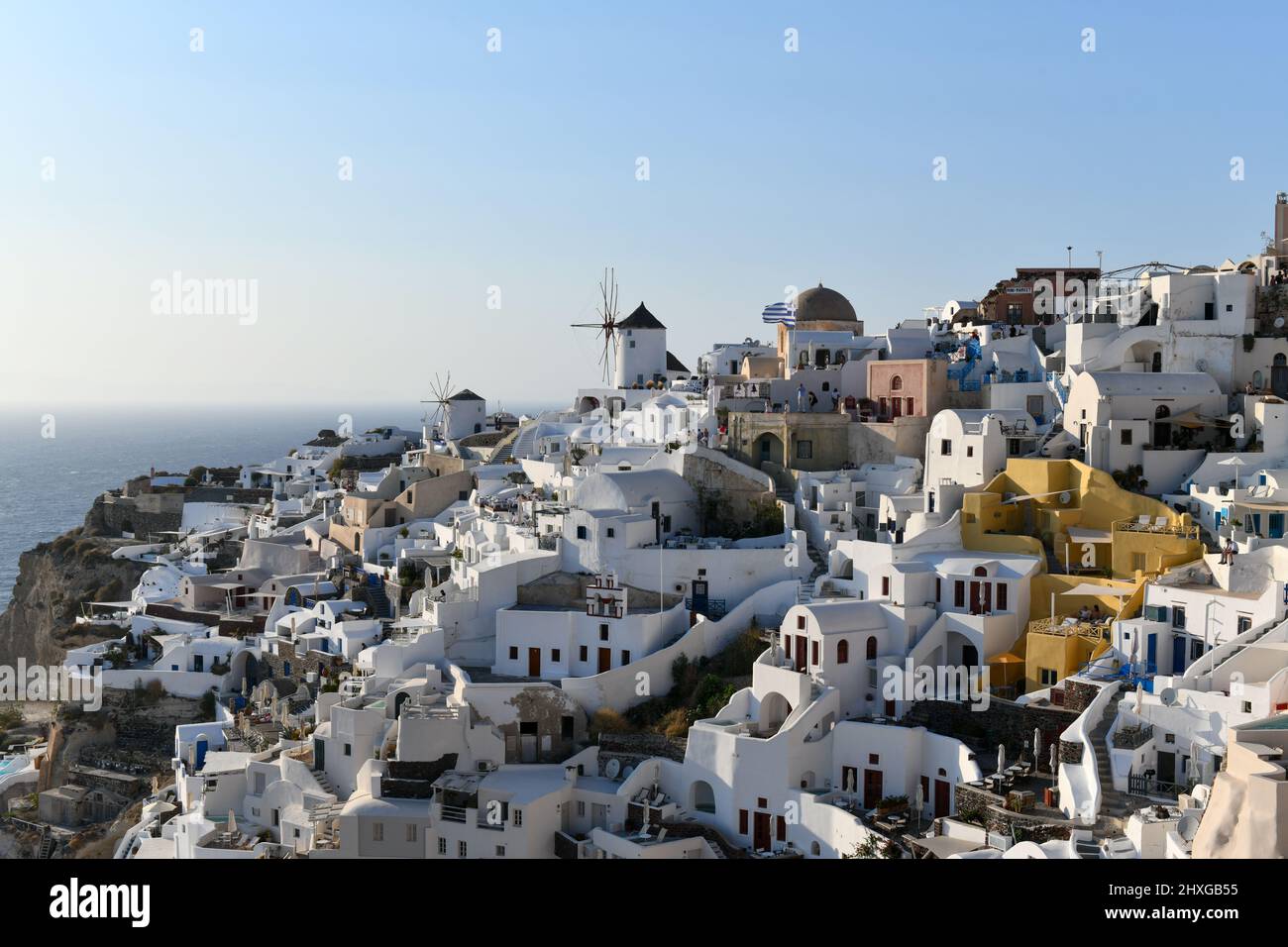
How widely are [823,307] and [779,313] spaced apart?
2304mm

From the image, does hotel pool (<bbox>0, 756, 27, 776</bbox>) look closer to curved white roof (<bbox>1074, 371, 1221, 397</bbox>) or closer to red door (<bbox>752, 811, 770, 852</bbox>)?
A: red door (<bbox>752, 811, 770, 852</bbox>)

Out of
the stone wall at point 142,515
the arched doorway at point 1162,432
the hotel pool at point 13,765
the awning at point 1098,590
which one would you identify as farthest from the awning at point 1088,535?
the stone wall at point 142,515

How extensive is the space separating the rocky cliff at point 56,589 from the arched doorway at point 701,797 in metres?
23.4

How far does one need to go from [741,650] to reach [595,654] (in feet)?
8.62

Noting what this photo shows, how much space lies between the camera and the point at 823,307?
129 ft

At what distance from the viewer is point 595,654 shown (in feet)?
80.7

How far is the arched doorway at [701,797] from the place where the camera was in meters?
21.7

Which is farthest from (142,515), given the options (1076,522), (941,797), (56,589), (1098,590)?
(1098,590)

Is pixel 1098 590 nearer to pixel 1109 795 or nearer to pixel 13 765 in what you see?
pixel 1109 795

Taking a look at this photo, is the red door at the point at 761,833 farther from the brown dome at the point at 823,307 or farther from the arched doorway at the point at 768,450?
the brown dome at the point at 823,307

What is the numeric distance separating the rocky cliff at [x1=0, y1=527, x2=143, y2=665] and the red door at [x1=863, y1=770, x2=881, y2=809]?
2615 centimetres

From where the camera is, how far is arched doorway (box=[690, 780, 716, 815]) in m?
21.7
